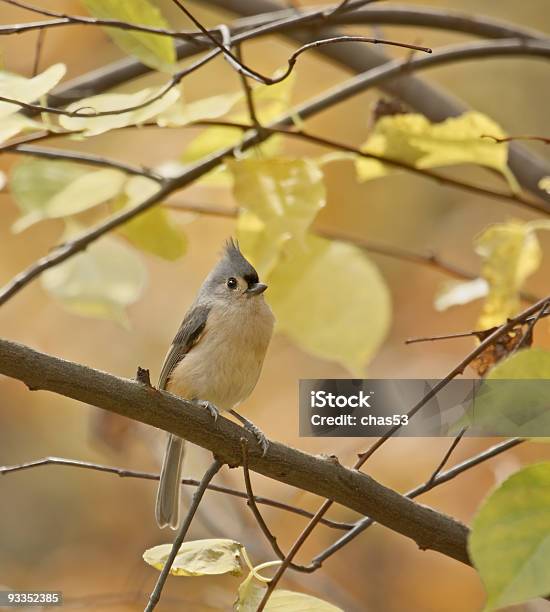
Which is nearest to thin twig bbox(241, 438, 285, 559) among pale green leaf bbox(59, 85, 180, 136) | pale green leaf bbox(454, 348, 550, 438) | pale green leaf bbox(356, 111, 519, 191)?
pale green leaf bbox(454, 348, 550, 438)

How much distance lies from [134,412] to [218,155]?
77 centimetres

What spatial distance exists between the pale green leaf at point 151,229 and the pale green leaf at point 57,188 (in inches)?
2.1

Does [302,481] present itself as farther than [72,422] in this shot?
No

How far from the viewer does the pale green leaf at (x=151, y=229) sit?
6.16 feet

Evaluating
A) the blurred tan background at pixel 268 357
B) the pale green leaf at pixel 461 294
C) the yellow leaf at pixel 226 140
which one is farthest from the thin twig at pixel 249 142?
the blurred tan background at pixel 268 357

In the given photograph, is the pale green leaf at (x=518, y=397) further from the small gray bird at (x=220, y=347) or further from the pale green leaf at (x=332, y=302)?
the small gray bird at (x=220, y=347)

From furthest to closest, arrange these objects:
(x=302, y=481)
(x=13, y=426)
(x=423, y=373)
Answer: (x=13, y=426), (x=423, y=373), (x=302, y=481)

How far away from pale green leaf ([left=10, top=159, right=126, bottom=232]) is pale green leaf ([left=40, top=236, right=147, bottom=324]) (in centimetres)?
15

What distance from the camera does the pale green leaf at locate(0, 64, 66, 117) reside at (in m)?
1.38

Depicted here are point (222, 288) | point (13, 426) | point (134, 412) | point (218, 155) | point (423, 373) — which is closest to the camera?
point (134, 412)

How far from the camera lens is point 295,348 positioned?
4027 mm

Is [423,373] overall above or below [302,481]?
above

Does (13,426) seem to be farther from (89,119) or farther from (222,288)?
(89,119)

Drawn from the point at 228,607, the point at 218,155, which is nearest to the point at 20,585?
the point at 228,607
